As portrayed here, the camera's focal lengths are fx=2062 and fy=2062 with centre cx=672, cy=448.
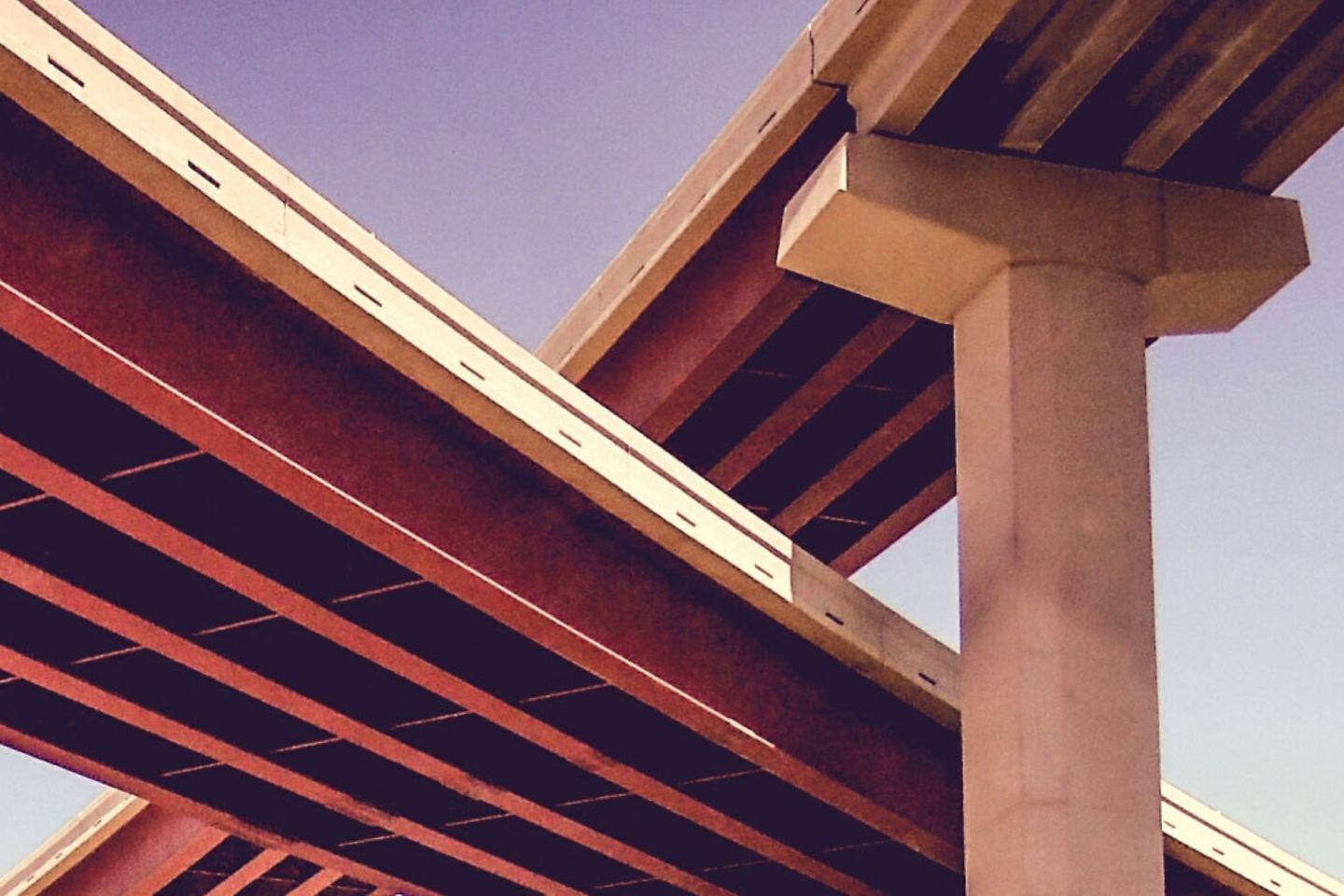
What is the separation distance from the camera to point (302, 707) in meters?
19.4

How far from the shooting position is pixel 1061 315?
60.8ft

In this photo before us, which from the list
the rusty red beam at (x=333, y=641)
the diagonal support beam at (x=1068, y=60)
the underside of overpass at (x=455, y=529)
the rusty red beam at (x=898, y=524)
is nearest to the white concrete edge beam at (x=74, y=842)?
the underside of overpass at (x=455, y=529)

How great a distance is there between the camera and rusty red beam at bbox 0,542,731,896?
16625 mm

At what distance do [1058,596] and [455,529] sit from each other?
16.9ft

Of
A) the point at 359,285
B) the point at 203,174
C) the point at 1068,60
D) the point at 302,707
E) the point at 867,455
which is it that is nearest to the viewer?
the point at 203,174

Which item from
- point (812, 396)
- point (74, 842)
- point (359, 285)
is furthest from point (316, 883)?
point (359, 285)

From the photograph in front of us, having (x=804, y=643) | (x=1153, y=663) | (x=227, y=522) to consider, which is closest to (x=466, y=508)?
(x=227, y=522)

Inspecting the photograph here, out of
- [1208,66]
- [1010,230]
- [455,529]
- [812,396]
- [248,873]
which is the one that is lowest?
[455,529]

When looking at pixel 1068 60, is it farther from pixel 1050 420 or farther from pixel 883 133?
pixel 1050 420

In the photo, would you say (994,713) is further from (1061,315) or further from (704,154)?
(704,154)

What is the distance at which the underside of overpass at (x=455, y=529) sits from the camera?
545 inches

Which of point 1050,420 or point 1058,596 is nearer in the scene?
point 1058,596

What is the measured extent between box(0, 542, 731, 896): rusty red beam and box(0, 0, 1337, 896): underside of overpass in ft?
0.14

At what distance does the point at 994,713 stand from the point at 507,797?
6.32 m
